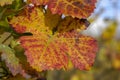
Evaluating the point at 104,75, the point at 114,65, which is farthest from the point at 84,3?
the point at 114,65

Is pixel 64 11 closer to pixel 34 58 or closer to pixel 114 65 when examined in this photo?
pixel 34 58

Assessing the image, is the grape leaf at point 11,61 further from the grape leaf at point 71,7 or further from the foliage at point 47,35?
the grape leaf at point 71,7

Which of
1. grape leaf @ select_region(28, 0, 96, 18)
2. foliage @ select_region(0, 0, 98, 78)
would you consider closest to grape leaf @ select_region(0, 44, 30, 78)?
foliage @ select_region(0, 0, 98, 78)

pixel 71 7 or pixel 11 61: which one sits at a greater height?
pixel 71 7

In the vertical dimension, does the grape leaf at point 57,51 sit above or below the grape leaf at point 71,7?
below

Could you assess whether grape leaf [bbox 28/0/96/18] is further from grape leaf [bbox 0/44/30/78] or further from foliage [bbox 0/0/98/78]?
grape leaf [bbox 0/44/30/78]

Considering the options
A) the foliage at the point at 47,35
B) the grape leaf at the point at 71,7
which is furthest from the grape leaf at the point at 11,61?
the grape leaf at the point at 71,7
